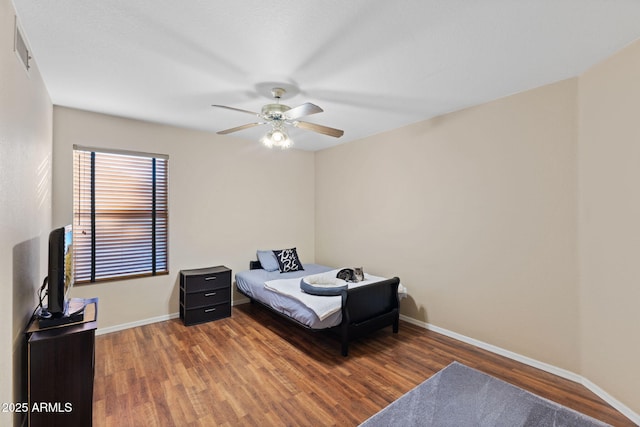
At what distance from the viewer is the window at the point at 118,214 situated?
11.5 ft

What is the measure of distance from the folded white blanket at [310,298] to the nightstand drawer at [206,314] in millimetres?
844

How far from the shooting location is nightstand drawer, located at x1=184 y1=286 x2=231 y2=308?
3914 millimetres

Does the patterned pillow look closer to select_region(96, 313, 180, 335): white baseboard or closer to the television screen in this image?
select_region(96, 313, 180, 335): white baseboard

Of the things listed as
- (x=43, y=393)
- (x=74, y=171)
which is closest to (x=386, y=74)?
(x=43, y=393)

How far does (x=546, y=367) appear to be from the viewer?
2.77 metres

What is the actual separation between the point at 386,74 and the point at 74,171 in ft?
12.2

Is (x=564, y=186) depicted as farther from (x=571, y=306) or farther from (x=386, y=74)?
(x=386, y=74)

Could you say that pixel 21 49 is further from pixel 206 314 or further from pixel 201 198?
pixel 206 314

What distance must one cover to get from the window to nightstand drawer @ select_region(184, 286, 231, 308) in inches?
22.8

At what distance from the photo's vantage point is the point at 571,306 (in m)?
2.65

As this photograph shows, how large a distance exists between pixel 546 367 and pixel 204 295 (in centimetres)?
401

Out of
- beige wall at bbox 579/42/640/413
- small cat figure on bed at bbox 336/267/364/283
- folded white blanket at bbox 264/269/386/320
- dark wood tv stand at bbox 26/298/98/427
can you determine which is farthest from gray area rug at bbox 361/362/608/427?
dark wood tv stand at bbox 26/298/98/427

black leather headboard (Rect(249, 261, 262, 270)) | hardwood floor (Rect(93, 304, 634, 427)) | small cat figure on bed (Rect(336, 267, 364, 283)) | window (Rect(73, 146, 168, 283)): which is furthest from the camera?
black leather headboard (Rect(249, 261, 262, 270))

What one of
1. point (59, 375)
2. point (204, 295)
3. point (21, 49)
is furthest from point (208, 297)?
point (21, 49)
